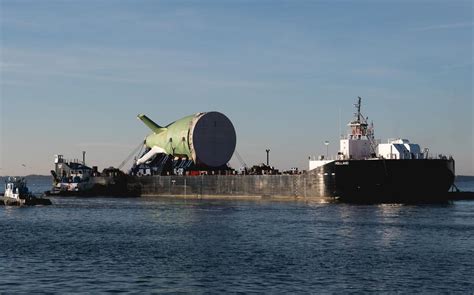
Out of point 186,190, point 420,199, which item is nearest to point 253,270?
point 420,199

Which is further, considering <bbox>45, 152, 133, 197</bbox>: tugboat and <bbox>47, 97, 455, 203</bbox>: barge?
<bbox>45, 152, 133, 197</bbox>: tugboat

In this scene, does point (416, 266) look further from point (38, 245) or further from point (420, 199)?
point (420, 199)

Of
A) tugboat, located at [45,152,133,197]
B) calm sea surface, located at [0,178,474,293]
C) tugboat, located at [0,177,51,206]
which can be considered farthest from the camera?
tugboat, located at [45,152,133,197]

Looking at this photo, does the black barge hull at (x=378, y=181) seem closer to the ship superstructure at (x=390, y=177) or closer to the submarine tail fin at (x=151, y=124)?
the ship superstructure at (x=390, y=177)

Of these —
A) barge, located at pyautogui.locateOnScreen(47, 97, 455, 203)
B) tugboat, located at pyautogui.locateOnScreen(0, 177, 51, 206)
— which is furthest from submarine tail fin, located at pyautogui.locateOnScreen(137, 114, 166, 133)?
tugboat, located at pyautogui.locateOnScreen(0, 177, 51, 206)

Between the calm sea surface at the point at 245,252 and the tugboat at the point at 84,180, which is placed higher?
the tugboat at the point at 84,180

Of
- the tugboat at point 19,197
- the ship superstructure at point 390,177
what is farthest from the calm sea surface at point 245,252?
the tugboat at point 19,197

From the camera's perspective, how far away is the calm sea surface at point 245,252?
38344 mm

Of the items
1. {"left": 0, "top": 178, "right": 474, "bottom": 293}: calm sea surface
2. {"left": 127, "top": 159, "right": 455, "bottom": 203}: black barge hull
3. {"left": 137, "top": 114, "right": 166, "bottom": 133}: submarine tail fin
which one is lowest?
{"left": 0, "top": 178, "right": 474, "bottom": 293}: calm sea surface

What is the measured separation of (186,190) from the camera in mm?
130875

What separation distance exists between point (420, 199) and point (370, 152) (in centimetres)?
1257

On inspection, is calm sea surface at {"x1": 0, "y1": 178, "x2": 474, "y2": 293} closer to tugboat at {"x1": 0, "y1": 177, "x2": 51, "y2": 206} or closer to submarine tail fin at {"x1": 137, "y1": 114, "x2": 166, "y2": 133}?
tugboat at {"x1": 0, "y1": 177, "x2": 51, "y2": 206}

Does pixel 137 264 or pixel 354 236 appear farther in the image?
pixel 354 236

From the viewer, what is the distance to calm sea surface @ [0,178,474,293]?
38344mm
